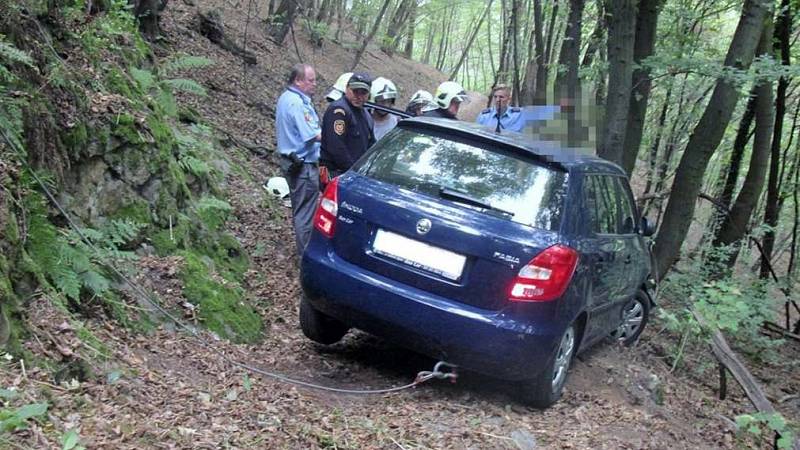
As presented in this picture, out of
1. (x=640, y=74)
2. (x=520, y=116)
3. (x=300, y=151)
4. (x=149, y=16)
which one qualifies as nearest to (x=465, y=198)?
(x=300, y=151)

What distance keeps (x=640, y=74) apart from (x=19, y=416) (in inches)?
383

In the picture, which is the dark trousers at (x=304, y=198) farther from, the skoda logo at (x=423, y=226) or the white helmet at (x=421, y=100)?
the skoda logo at (x=423, y=226)

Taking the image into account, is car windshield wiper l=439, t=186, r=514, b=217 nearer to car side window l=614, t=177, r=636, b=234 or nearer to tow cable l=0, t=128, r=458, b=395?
tow cable l=0, t=128, r=458, b=395

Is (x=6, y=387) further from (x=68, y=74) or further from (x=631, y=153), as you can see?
(x=631, y=153)

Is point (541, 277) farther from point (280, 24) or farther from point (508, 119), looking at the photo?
point (280, 24)

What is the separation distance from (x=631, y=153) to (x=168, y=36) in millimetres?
7699

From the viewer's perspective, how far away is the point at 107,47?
6.68 metres

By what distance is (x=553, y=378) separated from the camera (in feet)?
18.1

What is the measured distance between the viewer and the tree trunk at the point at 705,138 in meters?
8.89

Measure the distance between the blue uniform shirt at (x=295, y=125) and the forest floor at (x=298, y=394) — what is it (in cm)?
111

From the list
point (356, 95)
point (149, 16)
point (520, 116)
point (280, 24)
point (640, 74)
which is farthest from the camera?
point (280, 24)

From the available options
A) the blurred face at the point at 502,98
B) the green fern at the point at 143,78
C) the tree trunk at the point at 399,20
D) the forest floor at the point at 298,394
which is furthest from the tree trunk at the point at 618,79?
the tree trunk at the point at 399,20

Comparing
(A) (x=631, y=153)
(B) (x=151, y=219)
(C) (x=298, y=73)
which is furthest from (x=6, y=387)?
(A) (x=631, y=153)

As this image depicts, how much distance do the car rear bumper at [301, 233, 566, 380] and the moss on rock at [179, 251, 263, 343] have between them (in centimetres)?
91
